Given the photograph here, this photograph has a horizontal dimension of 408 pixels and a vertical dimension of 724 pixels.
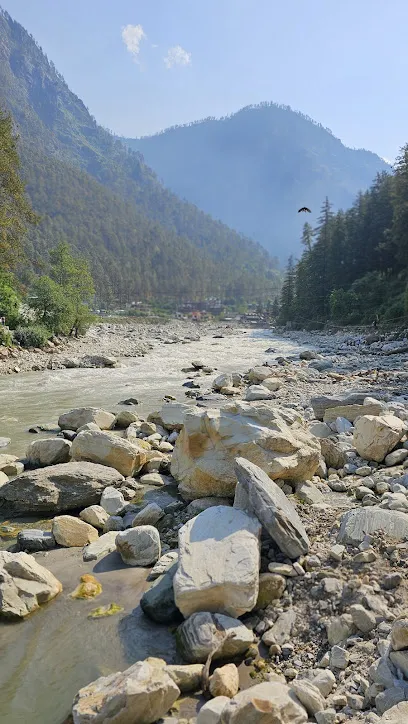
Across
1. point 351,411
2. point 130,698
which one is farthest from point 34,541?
point 351,411

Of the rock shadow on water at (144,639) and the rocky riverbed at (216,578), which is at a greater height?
the rocky riverbed at (216,578)

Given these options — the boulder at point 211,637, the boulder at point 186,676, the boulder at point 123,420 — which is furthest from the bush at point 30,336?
the boulder at point 186,676

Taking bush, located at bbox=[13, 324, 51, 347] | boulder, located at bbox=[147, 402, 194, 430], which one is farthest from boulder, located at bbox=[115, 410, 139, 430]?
bush, located at bbox=[13, 324, 51, 347]

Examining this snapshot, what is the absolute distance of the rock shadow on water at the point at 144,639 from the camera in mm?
4090

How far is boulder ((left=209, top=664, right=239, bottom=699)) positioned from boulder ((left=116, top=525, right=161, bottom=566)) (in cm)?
199

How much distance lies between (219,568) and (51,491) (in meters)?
3.62

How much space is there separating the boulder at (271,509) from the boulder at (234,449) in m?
1.08

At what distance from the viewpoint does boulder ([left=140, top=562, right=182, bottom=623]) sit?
4488 millimetres

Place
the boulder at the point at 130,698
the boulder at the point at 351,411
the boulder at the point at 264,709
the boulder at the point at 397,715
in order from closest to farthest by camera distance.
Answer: the boulder at the point at 397,715
the boulder at the point at 264,709
the boulder at the point at 130,698
the boulder at the point at 351,411

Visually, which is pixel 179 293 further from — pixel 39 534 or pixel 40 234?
pixel 39 534

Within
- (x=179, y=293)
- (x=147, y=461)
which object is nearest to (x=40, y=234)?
(x=179, y=293)

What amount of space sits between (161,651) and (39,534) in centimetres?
267

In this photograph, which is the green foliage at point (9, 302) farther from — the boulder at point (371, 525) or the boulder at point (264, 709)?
the boulder at point (264, 709)

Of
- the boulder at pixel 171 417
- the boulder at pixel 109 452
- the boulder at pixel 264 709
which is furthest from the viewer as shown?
the boulder at pixel 171 417
